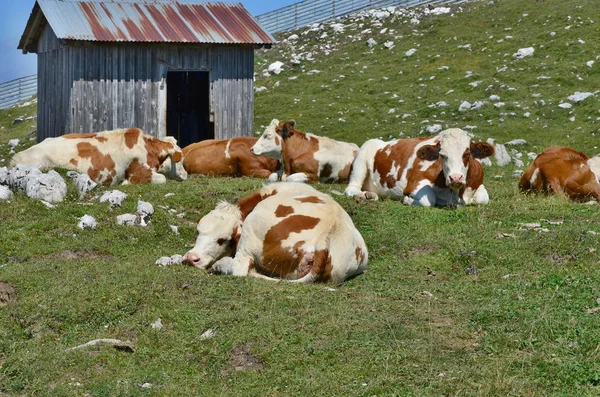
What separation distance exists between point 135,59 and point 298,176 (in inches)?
288

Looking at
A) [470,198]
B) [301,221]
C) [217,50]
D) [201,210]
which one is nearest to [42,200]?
[201,210]

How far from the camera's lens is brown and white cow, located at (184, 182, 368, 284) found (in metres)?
10.7

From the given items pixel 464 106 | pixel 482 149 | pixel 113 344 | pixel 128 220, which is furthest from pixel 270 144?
pixel 113 344

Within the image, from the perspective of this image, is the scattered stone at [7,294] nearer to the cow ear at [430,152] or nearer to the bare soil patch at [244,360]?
the bare soil patch at [244,360]

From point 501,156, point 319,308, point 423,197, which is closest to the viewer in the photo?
point 319,308

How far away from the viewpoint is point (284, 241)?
10.9 metres

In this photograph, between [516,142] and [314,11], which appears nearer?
[516,142]

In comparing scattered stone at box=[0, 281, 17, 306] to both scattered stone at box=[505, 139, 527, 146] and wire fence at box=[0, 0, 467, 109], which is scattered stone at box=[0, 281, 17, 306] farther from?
wire fence at box=[0, 0, 467, 109]

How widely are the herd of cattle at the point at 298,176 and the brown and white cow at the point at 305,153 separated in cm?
2

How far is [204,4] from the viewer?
26797 millimetres

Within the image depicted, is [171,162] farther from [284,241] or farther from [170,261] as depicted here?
[284,241]

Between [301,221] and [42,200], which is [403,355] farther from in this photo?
[42,200]

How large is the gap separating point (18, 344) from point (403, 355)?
3446mm

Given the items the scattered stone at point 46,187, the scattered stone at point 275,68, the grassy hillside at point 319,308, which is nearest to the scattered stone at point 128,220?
the grassy hillside at point 319,308
